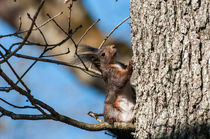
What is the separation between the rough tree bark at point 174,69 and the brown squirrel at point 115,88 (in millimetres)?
522

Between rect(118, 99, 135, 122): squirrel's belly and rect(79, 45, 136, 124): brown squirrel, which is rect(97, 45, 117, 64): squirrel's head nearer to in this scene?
rect(79, 45, 136, 124): brown squirrel

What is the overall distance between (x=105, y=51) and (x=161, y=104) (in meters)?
1.42

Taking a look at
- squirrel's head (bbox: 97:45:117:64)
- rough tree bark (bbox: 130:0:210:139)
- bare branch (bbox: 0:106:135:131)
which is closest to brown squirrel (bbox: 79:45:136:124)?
squirrel's head (bbox: 97:45:117:64)

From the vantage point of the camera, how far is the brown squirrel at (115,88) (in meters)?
2.81

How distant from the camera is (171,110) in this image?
6.42ft

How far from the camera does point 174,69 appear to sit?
198 centimetres

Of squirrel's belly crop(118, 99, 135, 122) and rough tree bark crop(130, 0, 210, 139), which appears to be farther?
squirrel's belly crop(118, 99, 135, 122)

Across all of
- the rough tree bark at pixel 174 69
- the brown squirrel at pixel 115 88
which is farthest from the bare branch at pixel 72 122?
the brown squirrel at pixel 115 88

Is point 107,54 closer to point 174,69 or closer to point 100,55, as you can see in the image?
point 100,55

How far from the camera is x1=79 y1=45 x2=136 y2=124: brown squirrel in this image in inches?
111

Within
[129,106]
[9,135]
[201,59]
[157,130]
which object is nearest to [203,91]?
[201,59]

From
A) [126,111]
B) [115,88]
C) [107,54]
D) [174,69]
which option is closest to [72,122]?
[174,69]

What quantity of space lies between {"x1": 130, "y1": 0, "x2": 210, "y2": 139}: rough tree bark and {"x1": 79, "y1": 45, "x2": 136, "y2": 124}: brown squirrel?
0.52 m

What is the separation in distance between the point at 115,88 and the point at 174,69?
3.47 ft
